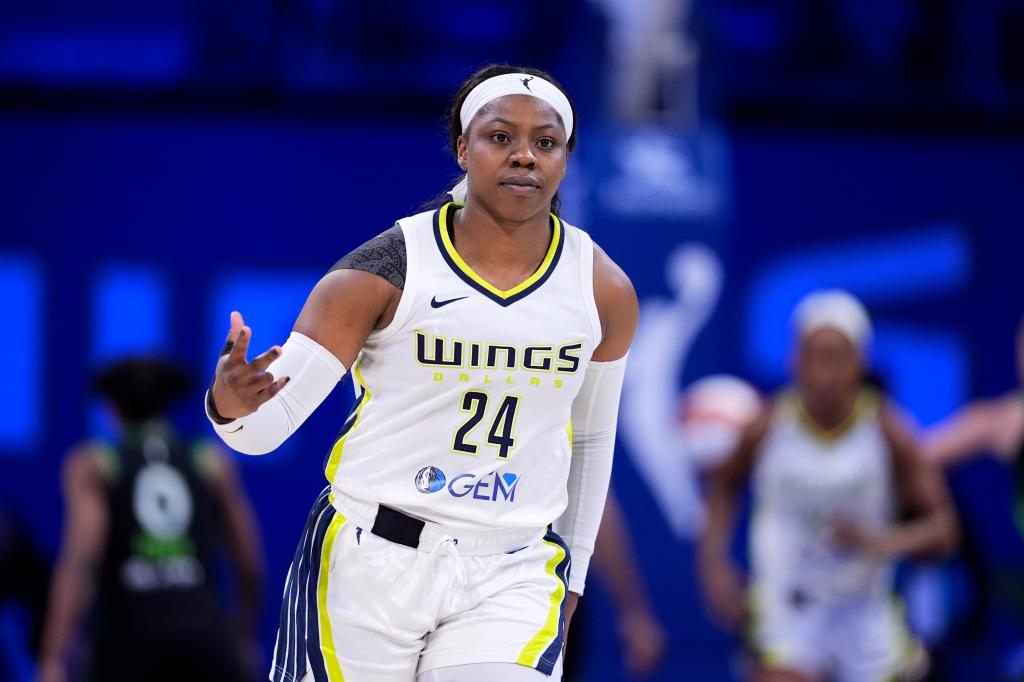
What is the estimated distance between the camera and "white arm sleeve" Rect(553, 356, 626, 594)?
3760 mm

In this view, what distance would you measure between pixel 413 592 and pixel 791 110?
682 cm

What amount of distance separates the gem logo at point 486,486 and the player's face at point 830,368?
3533 mm

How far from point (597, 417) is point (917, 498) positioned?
334 centimetres

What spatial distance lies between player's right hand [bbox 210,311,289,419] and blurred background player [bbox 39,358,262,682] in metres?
3.41

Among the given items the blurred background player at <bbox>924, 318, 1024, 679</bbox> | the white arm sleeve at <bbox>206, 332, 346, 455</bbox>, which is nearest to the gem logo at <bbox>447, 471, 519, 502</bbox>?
the white arm sleeve at <bbox>206, 332, 346, 455</bbox>

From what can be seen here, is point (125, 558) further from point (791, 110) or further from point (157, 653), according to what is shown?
point (791, 110)

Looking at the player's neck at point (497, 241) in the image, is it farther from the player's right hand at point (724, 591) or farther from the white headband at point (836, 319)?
the player's right hand at point (724, 591)

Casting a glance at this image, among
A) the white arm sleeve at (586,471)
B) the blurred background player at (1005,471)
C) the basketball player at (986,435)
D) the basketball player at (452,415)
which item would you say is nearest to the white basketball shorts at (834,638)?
the blurred background player at (1005,471)

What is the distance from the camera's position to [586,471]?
3826mm

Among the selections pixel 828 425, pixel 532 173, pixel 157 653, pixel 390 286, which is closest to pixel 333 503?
pixel 390 286

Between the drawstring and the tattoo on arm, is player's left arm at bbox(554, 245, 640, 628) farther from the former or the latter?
the tattoo on arm

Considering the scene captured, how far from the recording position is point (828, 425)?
6832 millimetres

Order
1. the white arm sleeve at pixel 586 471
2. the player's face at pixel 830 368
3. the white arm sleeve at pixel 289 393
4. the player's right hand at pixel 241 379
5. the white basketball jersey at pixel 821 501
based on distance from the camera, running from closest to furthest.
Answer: the player's right hand at pixel 241 379, the white arm sleeve at pixel 289 393, the white arm sleeve at pixel 586 471, the white basketball jersey at pixel 821 501, the player's face at pixel 830 368

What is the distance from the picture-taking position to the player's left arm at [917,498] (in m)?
6.66
